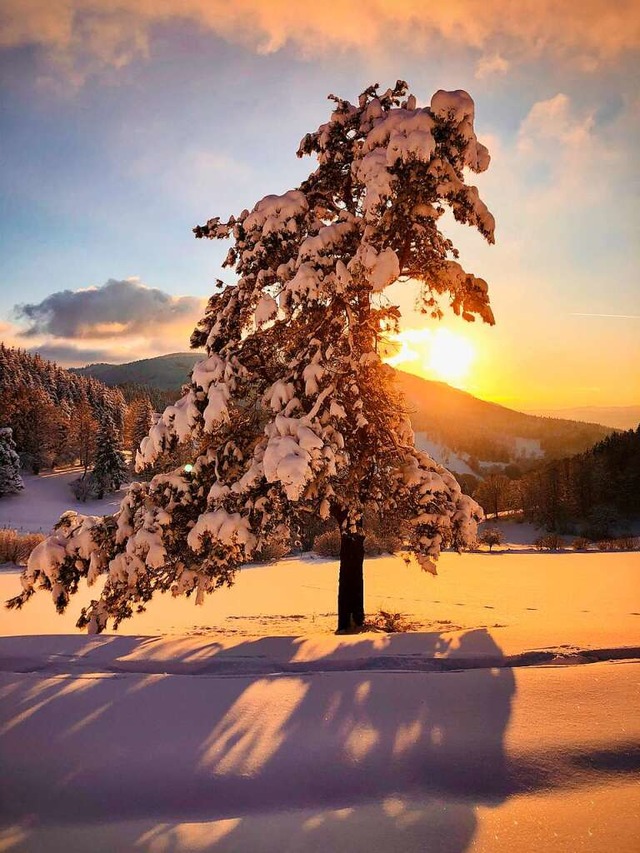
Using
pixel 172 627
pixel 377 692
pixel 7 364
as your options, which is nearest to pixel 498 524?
pixel 172 627

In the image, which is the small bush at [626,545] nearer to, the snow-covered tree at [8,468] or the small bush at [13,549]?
the small bush at [13,549]

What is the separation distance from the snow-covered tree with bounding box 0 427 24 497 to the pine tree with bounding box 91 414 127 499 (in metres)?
8.58

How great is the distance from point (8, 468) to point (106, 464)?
10.8 m

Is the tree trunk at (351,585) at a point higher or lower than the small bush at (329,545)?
higher

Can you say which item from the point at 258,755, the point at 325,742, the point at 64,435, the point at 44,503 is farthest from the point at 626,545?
the point at 64,435

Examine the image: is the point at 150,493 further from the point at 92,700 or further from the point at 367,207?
the point at 367,207

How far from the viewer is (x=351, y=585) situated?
768 cm

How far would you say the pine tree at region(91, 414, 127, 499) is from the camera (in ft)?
200

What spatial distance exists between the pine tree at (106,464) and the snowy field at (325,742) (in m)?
62.2

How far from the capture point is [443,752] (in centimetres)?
235

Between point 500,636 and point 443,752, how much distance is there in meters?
2.12

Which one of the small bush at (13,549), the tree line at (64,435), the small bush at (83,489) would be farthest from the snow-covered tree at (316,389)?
the small bush at (83,489)

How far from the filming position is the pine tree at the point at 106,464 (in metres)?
60.9

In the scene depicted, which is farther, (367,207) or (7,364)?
(7,364)
